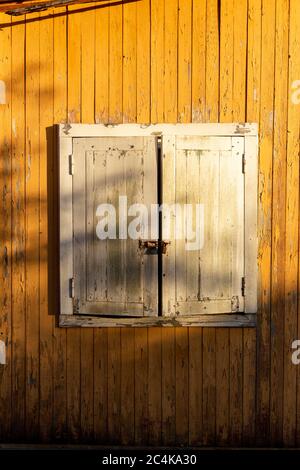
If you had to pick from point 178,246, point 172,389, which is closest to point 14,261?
point 178,246

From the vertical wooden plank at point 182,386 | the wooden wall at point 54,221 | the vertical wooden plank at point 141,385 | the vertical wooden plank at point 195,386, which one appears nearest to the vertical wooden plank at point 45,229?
the wooden wall at point 54,221

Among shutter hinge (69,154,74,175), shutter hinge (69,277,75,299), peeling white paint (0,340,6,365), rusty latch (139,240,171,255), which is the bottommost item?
peeling white paint (0,340,6,365)

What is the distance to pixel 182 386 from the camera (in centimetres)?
505

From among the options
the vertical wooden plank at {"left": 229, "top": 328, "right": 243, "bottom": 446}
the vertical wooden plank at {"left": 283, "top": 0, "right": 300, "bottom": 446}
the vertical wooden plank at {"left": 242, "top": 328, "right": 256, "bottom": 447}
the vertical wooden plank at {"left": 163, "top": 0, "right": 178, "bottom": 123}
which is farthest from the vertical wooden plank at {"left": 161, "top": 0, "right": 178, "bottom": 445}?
the vertical wooden plank at {"left": 283, "top": 0, "right": 300, "bottom": 446}

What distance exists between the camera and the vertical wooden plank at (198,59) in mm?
4953

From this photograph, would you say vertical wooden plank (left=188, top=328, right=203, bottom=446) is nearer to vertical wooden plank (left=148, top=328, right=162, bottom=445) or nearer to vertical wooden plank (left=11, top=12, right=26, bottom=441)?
vertical wooden plank (left=148, top=328, right=162, bottom=445)

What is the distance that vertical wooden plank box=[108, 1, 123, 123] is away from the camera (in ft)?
16.3

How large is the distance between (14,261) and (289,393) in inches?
97.0

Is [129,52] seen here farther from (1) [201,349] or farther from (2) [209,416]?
(2) [209,416]

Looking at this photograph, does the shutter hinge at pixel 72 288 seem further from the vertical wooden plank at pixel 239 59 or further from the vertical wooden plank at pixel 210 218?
the vertical wooden plank at pixel 239 59

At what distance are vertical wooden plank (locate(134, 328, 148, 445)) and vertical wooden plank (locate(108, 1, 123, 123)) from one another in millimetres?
1740

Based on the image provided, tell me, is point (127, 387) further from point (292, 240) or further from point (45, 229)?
point (292, 240)

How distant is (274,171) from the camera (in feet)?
16.4

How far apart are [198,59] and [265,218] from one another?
137 cm
